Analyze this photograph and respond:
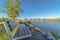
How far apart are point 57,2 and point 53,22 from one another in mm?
325

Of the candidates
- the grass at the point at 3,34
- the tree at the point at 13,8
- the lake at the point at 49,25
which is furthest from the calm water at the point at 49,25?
the grass at the point at 3,34

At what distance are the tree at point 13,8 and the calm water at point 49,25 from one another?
290 mm

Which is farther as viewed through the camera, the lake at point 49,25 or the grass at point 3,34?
the lake at point 49,25

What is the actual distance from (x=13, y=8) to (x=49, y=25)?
0.57 m

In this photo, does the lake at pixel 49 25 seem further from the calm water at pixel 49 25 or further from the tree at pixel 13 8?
the tree at pixel 13 8

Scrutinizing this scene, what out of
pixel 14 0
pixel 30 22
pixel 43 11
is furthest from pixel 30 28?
pixel 14 0

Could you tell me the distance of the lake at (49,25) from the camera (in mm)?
2254

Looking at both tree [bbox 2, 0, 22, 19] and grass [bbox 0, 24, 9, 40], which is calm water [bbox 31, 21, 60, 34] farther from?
grass [bbox 0, 24, 9, 40]

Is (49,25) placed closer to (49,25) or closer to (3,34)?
(49,25)

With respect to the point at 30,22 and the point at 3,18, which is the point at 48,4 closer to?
the point at 30,22

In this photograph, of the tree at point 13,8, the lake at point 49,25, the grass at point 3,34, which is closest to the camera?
the grass at point 3,34

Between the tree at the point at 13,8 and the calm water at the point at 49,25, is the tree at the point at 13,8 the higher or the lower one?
the higher one

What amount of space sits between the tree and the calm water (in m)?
0.29

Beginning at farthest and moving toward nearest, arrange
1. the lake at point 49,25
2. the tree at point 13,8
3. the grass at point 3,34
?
the lake at point 49,25 < the tree at point 13,8 < the grass at point 3,34
